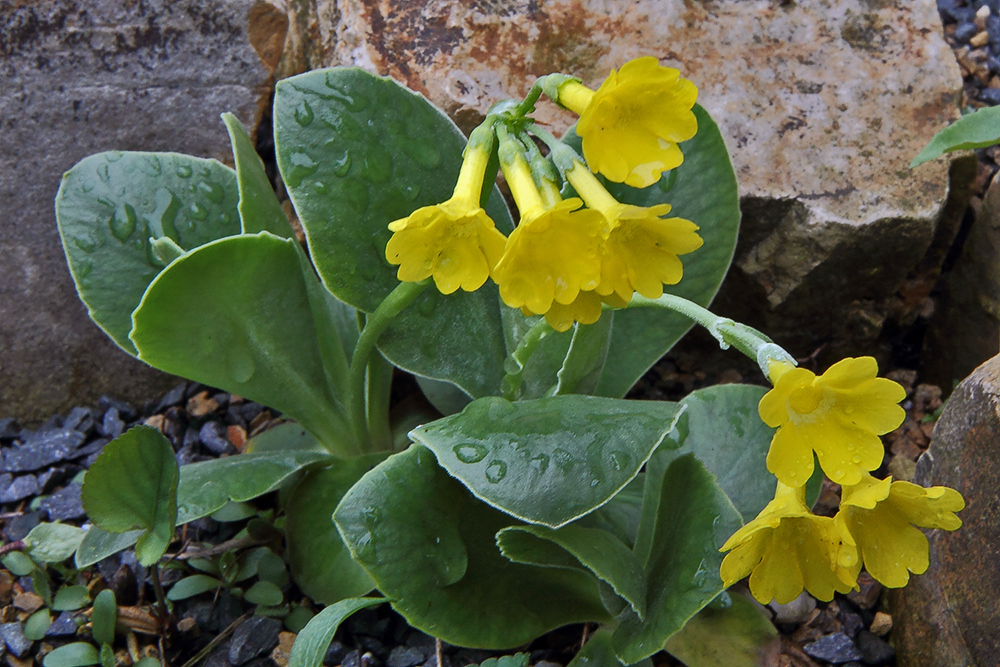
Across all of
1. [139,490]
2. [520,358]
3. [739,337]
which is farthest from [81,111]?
[739,337]

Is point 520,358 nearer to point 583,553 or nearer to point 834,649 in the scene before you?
point 583,553

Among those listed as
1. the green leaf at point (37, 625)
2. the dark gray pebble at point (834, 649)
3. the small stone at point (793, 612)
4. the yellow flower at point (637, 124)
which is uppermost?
the yellow flower at point (637, 124)

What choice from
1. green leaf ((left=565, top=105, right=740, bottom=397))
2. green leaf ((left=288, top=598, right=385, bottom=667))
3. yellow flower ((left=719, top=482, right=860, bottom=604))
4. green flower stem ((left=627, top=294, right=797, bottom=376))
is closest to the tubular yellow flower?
green flower stem ((left=627, top=294, right=797, bottom=376))

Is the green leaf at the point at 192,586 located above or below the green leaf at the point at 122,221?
below

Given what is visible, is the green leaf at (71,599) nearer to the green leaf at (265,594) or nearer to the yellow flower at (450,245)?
the green leaf at (265,594)

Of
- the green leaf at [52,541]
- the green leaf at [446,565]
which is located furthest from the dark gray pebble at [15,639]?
the green leaf at [446,565]

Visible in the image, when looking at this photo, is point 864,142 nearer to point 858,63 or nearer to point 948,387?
point 858,63

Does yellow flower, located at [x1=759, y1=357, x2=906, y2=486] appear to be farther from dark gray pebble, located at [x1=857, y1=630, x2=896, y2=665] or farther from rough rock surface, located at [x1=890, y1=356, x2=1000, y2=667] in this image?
dark gray pebble, located at [x1=857, y1=630, x2=896, y2=665]
